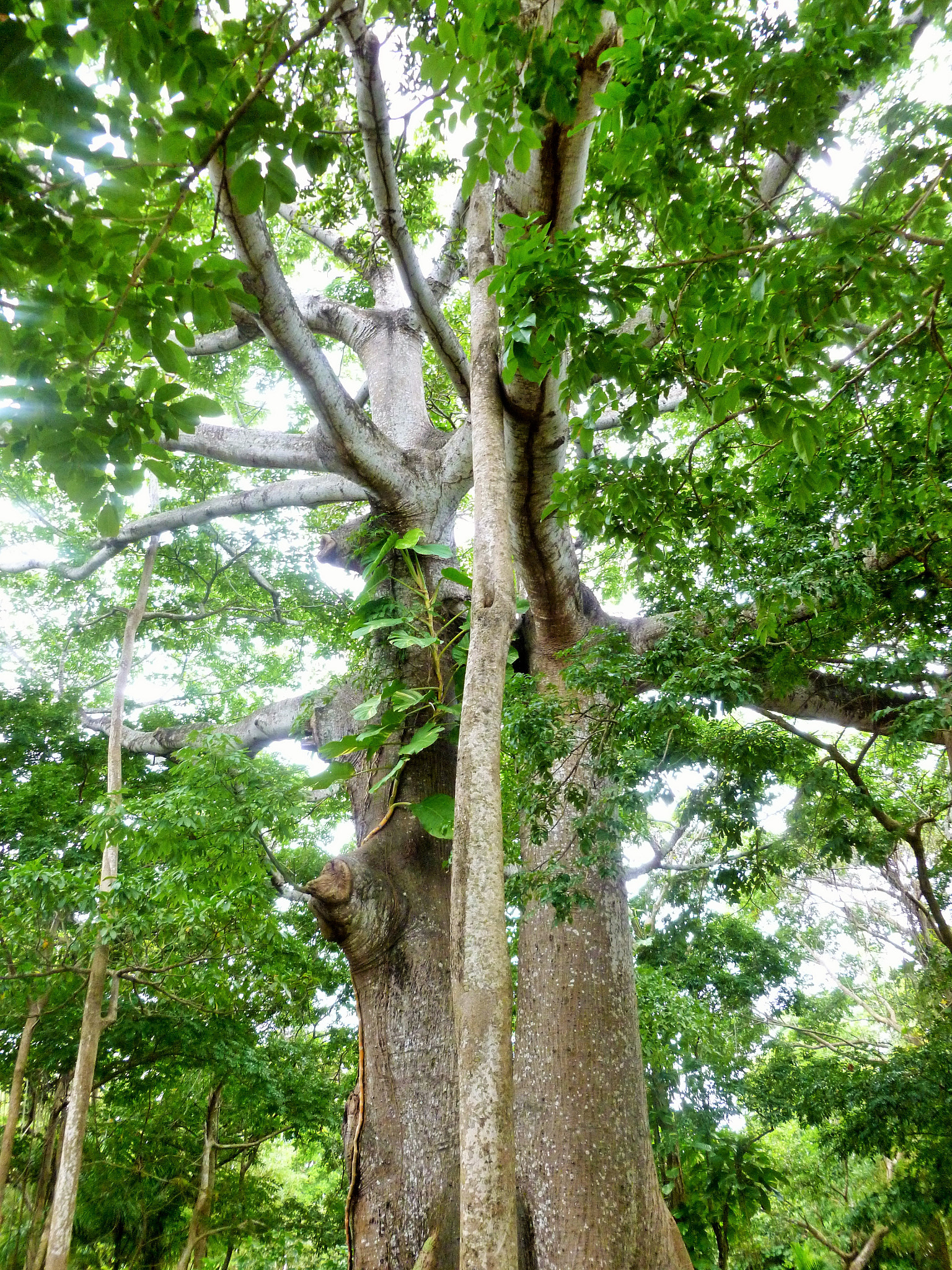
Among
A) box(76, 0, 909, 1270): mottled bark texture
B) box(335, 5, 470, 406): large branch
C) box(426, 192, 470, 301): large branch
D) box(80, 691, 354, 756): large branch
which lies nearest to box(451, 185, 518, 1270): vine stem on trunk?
box(76, 0, 909, 1270): mottled bark texture

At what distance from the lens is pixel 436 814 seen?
11.1 ft

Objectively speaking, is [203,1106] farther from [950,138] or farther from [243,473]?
[950,138]

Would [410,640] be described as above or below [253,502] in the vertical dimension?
below

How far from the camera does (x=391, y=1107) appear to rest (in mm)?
2973

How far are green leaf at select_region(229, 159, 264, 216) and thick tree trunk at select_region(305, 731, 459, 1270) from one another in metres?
2.54

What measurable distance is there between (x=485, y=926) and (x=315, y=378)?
275 centimetres

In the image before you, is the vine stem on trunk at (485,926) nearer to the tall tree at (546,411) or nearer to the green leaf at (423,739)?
the tall tree at (546,411)

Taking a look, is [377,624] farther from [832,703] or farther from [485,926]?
[832,703]

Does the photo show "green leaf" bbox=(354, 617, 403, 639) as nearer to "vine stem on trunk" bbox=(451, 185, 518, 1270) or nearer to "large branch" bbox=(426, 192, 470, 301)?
"vine stem on trunk" bbox=(451, 185, 518, 1270)

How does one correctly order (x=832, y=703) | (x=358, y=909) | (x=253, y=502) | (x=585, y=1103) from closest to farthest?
(x=585, y=1103), (x=358, y=909), (x=832, y=703), (x=253, y=502)

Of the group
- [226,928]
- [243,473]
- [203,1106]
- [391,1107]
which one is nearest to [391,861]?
[391,1107]

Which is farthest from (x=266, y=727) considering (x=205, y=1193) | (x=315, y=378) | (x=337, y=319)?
(x=205, y=1193)

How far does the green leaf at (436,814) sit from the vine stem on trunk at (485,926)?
4.34ft

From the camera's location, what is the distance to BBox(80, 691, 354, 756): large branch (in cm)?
453
